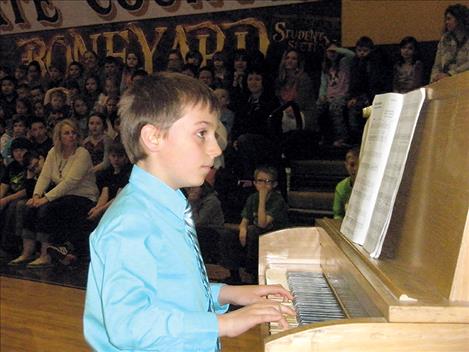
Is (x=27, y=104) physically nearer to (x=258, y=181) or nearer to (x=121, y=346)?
(x=258, y=181)

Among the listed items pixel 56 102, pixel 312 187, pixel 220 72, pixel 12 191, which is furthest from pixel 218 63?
pixel 12 191

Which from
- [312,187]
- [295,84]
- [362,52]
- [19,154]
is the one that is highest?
[362,52]

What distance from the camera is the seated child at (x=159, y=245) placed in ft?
3.82

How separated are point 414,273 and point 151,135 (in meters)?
0.69

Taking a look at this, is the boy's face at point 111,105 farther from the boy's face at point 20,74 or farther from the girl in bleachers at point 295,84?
the girl in bleachers at point 295,84

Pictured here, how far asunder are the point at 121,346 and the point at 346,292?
0.62 metres

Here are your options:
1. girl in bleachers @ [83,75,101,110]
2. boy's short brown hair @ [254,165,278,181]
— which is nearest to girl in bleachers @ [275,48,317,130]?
boy's short brown hair @ [254,165,278,181]

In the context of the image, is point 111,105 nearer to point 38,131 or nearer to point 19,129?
point 38,131

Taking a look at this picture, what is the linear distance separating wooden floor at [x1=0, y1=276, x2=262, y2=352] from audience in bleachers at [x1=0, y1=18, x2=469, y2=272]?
123 centimetres

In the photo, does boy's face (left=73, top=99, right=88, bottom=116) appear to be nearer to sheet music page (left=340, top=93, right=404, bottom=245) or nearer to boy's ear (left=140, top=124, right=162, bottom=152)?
sheet music page (left=340, top=93, right=404, bottom=245)

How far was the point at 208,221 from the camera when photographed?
559 centimetres

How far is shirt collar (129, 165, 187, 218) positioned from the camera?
4.37 feet

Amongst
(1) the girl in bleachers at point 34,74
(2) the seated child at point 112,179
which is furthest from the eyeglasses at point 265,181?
(1) the girl in bleachers at point 34,74

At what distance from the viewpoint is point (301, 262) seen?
80.3 inches
